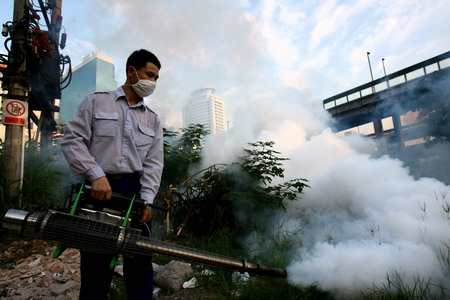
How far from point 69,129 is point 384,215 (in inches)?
133

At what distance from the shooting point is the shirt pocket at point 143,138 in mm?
1893

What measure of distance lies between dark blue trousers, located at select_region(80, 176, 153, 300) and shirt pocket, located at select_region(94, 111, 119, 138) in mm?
293

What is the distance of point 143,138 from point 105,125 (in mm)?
268

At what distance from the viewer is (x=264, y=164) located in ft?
14.4

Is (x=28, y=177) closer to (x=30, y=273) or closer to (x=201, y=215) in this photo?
(x=30, y=273)

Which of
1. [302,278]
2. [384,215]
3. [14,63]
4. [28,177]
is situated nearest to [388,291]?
[302,278]

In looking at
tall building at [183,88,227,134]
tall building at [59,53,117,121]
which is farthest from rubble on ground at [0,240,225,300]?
tall building at [59,53,117,121]

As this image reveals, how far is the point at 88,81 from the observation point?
13.8 meters

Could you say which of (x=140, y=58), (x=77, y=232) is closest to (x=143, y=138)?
(x=140, y=58)

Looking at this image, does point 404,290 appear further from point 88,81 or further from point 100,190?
point 88,81

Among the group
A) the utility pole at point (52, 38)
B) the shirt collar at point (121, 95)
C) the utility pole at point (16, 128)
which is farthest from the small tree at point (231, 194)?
the utility pole at point (52, 38)

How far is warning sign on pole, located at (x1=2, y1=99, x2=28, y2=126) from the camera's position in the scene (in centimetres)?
471

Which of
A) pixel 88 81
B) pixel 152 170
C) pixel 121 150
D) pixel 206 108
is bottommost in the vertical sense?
pixel 152 170

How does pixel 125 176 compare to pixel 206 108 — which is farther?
pixel 206 108
